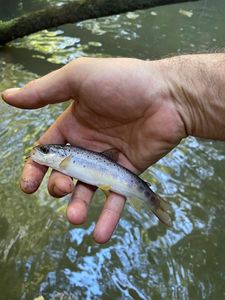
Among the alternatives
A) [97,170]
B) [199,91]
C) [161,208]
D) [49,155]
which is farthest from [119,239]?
[199,91]

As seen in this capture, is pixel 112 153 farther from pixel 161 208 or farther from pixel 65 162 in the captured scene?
pixel 161 208

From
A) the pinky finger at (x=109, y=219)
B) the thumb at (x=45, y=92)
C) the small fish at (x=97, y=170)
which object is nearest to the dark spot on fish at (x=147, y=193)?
the small fish at (x=97, y=170)

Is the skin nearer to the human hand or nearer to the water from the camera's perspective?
the human hand

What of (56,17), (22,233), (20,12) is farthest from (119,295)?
(20,12)

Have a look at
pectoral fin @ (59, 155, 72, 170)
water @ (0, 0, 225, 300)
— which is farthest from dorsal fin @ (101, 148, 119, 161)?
water @ (0, 0, 225, 300)

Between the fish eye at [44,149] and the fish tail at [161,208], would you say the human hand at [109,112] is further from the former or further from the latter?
the fish tail at [161,208]

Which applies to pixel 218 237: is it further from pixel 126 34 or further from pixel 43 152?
pixel 126 34
